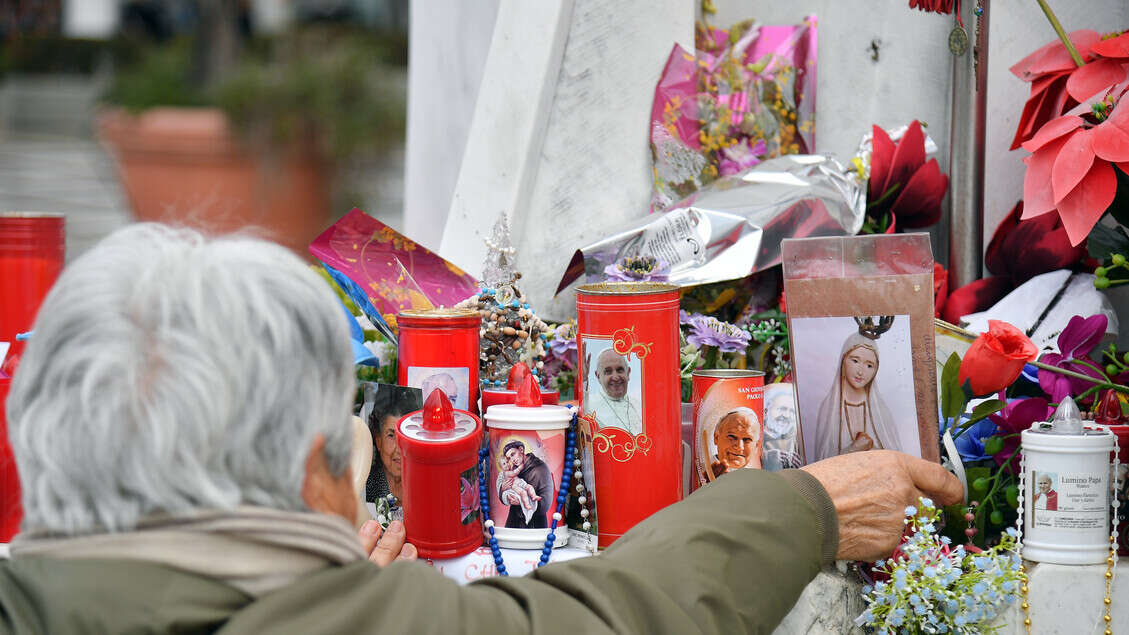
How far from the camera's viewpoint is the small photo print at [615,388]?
5.28 ft

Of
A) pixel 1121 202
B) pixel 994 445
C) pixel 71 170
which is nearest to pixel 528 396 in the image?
pixel 994 445

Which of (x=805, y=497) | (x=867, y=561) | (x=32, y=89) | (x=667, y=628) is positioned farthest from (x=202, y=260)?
(x=32, y=89)

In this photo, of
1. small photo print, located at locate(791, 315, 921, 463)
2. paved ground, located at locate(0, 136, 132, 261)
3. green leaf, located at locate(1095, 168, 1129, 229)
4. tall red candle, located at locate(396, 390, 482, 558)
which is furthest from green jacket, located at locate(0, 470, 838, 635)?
paved ground, located at locate(0, 136, 132, 261)

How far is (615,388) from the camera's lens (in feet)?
5.30

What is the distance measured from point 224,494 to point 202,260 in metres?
0.23

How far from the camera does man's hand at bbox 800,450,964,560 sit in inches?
62.1

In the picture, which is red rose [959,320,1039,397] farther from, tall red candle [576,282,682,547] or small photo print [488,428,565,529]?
small photo print [488,428,565,529]

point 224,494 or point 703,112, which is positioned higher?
point 703,112

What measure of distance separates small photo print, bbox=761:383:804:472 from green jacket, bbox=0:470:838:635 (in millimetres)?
193

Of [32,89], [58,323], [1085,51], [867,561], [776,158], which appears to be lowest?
[867,561]

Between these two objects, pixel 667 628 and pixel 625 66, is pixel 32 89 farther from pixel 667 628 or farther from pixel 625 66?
pixel 667 628

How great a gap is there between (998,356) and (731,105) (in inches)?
42.5

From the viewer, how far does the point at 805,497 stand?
153 cm

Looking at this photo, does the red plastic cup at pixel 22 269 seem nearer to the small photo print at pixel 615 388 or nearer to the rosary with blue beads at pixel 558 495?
the rosary with blue beads at pixel 558 495
